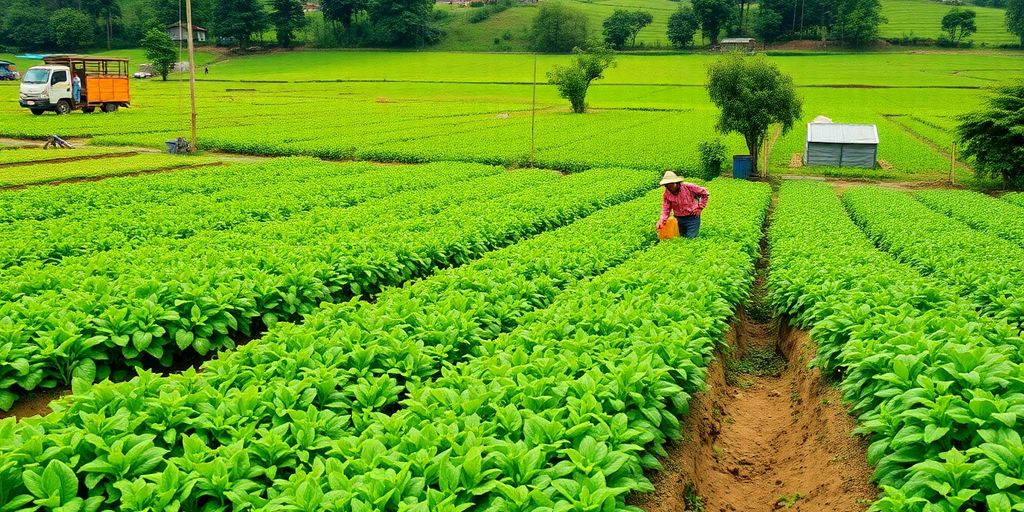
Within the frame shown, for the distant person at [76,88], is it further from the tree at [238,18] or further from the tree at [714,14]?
the tree at [714,14]

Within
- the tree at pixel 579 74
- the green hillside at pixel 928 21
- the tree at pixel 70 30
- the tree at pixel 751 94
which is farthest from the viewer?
the green hillside at pixel 928 21

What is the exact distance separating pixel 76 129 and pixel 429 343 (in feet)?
144

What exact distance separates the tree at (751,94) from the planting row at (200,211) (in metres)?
16.9

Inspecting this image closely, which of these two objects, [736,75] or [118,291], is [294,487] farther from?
[736,75]

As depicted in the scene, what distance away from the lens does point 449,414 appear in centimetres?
557

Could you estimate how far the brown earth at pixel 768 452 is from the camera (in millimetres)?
6547

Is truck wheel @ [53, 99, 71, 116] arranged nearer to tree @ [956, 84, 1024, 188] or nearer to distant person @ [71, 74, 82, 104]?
distant person @ [71, 74, 82, 104]

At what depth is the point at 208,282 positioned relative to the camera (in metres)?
9.85

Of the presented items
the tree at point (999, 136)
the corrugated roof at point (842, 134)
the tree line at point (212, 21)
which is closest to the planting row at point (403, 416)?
the tree at point (999, 136)

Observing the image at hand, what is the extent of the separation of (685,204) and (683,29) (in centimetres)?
12506

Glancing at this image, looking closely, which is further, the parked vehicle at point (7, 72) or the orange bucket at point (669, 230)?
the parked vehicle at point (7, 72)

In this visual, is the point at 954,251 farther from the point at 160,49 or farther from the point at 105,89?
the point at 160,49

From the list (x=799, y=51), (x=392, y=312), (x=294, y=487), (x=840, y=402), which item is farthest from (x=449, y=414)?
(x=799, y=51)

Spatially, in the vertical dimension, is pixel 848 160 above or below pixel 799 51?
below
